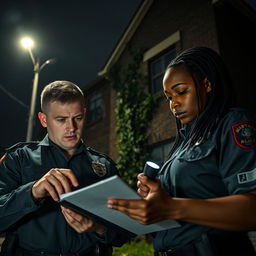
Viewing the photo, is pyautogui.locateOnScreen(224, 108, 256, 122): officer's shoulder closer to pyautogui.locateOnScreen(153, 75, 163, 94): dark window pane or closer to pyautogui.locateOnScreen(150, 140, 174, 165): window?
pyautogui.locateOnScreen(150, 140, 174, 165): window

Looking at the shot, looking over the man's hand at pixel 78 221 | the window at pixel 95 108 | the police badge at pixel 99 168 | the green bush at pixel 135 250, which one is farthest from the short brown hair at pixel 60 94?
the window at pixel 95 108

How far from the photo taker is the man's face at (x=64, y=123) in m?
2.21

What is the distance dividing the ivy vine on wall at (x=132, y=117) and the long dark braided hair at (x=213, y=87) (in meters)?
6.52

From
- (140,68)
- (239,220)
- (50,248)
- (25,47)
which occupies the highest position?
(25,47)

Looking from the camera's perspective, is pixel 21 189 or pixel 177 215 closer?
pixel 177 215

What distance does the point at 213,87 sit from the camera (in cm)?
173

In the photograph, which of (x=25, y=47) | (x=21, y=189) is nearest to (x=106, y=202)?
(x=21, y=189)

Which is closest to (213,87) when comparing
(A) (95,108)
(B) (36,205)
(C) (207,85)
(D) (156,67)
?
(C) (207,85)

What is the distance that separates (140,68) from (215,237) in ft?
28.5

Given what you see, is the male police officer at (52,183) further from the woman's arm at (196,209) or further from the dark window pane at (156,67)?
the dark window pane at (156,67)

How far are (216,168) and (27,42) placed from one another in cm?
1006

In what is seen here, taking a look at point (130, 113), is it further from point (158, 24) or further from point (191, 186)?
point (191, 186)

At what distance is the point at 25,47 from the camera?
393 inches

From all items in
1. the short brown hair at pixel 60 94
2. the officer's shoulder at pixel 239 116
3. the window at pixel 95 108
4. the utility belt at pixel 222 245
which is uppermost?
the window at pixel 95 108
